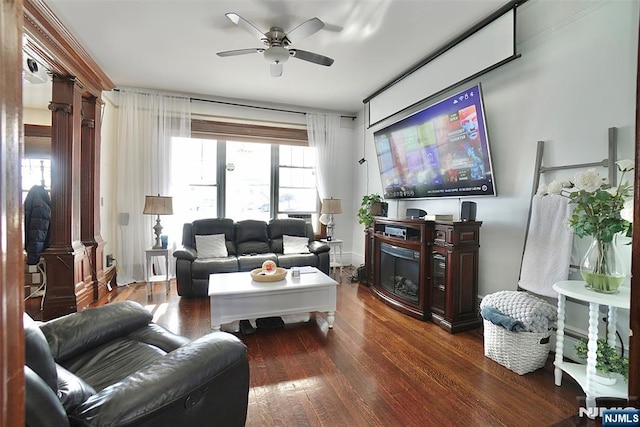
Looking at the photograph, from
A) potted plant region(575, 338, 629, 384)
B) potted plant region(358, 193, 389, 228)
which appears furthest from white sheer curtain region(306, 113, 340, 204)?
potted plant region(575, 338, 629, 384)

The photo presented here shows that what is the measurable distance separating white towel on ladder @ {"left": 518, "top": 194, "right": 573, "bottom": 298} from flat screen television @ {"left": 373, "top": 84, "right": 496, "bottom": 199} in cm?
49

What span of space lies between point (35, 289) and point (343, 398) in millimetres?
4126

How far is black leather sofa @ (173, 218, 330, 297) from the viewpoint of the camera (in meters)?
3.70

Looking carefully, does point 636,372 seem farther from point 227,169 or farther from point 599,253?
point 227,169

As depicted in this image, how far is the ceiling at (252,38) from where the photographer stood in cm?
251

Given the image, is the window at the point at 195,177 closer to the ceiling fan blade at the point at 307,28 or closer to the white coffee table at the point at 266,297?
the white coffee table at the point at 266,297

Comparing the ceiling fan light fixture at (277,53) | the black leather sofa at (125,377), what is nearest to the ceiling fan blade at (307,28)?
the ceiling fan light fixture at (277,53)

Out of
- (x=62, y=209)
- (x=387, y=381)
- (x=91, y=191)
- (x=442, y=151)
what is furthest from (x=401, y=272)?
(x=91, y=191)

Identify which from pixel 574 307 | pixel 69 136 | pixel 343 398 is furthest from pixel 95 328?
pixel 574 307

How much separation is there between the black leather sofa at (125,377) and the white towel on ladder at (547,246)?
2228mm

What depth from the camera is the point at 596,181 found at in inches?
69.2

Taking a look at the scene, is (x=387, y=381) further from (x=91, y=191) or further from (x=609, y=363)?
(x=91, y=191)

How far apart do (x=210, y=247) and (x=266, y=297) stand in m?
1.79

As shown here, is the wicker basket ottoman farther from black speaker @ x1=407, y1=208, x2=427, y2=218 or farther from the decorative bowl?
the decorative bowl
